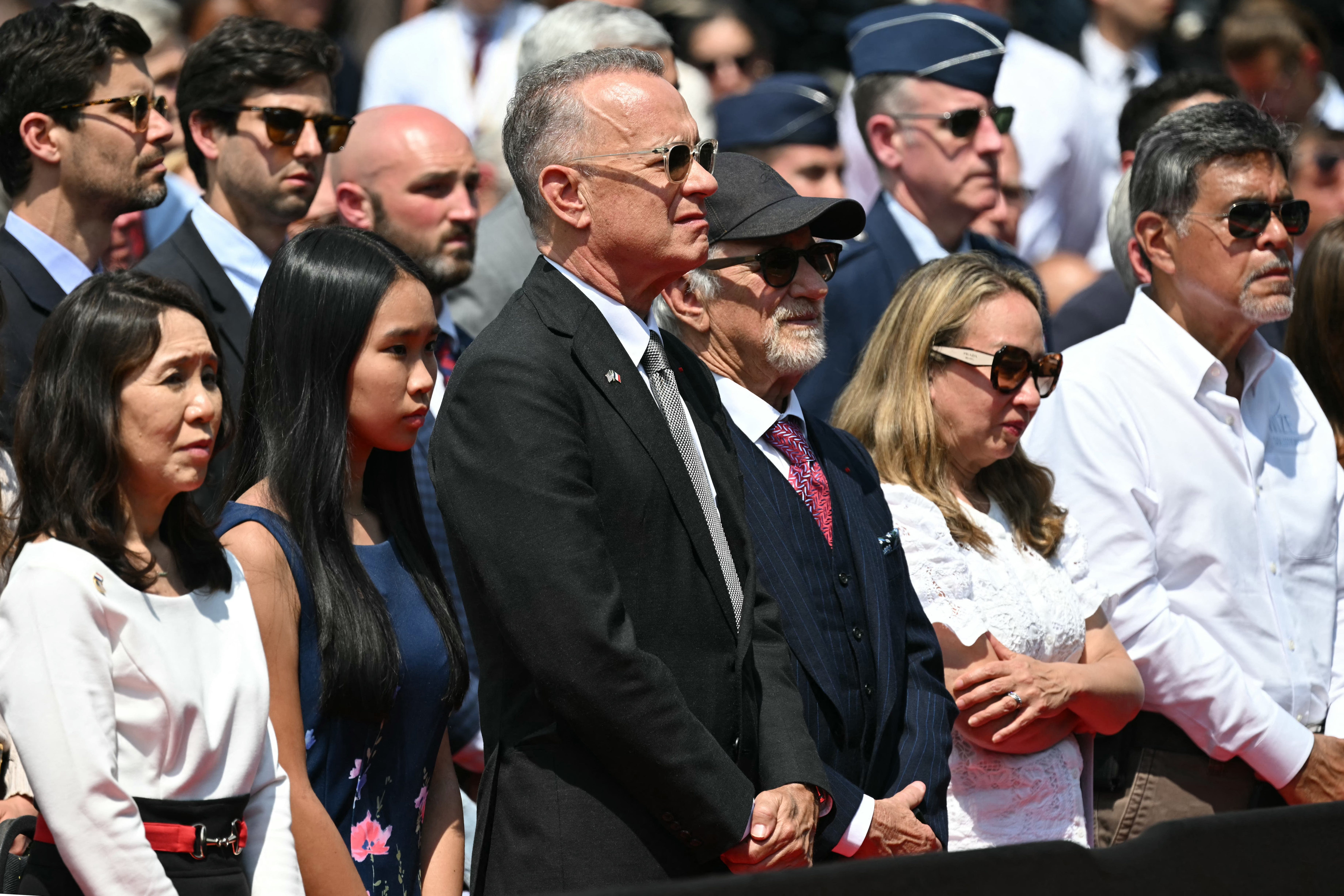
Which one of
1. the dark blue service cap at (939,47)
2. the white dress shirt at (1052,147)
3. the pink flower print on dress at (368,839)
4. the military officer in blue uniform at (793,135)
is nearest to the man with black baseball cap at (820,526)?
the pink flower print on dress at (368,839)

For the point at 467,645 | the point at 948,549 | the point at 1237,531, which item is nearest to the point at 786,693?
the point at 948,549

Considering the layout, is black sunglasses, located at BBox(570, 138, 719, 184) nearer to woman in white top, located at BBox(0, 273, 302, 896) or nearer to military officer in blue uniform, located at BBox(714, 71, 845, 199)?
woman in white top, located at BBox(0, 273, 302, 896)

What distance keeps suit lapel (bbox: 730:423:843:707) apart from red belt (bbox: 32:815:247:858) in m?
1.18

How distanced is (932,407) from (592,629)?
156 cm

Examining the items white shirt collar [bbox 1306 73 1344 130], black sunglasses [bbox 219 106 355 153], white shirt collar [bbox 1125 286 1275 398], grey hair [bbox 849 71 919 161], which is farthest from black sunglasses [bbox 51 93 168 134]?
white shirt collar [bbox 1306 73 1344 130]

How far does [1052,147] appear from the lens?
7.46m

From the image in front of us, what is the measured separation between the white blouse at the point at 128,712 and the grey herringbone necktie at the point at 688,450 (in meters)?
0.85

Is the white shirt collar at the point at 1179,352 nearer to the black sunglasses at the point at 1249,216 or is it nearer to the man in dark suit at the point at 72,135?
the black sunglasses at the point at 1249,216

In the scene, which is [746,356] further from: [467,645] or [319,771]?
[319,771]

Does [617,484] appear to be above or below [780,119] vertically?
above

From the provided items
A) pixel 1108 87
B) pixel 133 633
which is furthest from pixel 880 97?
pixel 133 633

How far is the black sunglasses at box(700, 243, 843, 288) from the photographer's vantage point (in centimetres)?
359

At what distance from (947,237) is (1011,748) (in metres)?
2.42

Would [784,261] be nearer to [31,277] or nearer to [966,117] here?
[31,277]
